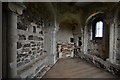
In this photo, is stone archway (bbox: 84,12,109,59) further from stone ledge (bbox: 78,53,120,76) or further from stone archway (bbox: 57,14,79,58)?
stone archway (bbox: 57,14,79,58)

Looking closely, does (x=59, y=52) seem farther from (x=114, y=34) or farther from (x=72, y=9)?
(x=114, y=34)

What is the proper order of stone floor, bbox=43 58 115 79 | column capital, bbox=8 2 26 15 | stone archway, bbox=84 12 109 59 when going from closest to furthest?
column capital, bbox=8 2 26 15 → stone floor, bbox=43 58 115 79 → stone archway, bbox=84 12 109 59

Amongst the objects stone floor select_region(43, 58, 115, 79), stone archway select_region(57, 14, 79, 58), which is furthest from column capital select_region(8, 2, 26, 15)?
stone archway select_region(57, 14, 79, 58)

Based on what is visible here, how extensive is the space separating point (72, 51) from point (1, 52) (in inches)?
217

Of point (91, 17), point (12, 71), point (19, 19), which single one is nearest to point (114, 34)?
point (91, 17)

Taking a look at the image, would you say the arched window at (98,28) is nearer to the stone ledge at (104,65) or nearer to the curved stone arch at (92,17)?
the curved stone arch at (92,17)

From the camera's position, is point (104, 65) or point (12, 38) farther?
point (104, 65)

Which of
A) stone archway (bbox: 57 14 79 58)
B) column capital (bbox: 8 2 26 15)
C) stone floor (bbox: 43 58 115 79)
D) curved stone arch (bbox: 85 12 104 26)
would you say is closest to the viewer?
column capital (bbox: 8 2 26 15)

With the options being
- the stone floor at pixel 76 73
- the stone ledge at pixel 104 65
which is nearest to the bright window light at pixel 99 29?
the stone ledge at pixel 104 65

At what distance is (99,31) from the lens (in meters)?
5.35

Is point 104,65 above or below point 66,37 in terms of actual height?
below

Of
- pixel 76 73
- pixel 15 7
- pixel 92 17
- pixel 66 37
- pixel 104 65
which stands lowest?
pixel 76 73

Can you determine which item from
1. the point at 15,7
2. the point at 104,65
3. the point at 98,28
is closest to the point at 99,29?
the point at 98,28

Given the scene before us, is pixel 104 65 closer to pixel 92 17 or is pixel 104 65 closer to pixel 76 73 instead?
pixel 76 73
